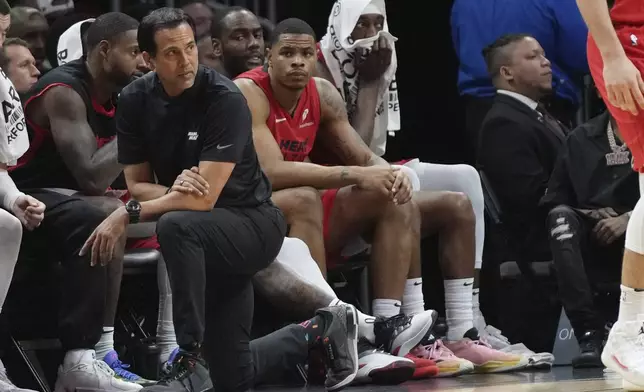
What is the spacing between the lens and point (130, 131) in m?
4.32

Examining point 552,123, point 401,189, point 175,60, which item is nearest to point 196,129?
point 175,60

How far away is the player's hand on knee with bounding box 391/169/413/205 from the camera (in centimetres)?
517

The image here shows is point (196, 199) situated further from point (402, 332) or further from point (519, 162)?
point (519, 162)

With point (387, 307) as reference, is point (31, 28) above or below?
above

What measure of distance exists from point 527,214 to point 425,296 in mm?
653

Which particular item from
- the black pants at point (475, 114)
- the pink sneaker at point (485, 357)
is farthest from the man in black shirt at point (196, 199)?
the black pants at point (475, 114)

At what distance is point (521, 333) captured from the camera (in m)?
6.43

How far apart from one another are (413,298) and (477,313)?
0.56m

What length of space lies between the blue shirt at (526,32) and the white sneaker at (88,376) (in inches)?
127

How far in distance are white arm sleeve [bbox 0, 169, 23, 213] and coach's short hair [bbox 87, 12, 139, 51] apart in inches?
32.3

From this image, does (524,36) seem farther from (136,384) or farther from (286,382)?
(136,384)

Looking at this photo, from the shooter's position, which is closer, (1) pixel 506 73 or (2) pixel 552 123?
(2) pixel 552 123

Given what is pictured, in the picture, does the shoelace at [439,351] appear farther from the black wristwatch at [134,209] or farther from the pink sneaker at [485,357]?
the black wristwatch at [134,209]

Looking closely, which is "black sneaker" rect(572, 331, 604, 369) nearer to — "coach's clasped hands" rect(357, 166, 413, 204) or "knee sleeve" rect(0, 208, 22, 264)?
"coach's clasped hands" rect(357, 166, 413, 204)
